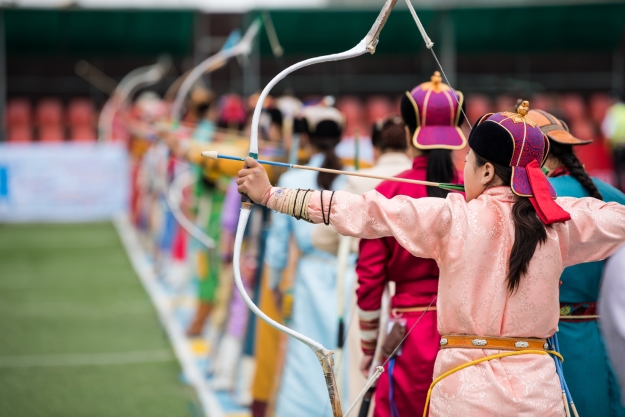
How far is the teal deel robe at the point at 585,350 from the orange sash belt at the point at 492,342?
58 centimetres

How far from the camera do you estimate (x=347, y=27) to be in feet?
50.6

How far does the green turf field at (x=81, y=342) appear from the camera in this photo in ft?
15.1

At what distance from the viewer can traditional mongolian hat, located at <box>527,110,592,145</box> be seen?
2.63 m

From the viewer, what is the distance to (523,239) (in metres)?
2.00

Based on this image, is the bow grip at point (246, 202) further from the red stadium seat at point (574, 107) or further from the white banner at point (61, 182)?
the red stadium seat at point (574, 107)

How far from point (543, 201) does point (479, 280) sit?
0.79 feet

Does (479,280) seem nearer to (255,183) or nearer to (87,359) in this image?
(255,183)

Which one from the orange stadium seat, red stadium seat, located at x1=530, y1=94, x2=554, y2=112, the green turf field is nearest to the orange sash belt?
the green turf field

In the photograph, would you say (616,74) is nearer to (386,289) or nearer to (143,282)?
(143,282)

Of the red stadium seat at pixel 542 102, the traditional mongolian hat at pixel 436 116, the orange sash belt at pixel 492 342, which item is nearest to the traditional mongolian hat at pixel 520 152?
the orange sash belt at pixel 492 342

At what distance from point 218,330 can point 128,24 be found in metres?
11.5

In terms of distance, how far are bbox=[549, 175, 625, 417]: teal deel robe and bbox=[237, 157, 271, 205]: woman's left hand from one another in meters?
1.03

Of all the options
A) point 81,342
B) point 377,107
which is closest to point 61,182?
point 377,107

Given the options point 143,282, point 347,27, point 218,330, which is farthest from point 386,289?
point 347,27
